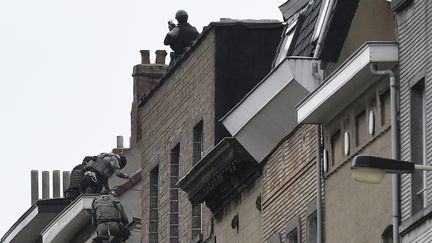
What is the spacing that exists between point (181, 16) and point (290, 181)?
13.3 m

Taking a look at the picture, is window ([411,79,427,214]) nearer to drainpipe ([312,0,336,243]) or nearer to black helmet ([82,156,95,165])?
drainpipe ([312,0,336,243])

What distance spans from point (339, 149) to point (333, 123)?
0.53m

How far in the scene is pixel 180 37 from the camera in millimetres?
66062

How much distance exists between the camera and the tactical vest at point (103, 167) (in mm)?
77625

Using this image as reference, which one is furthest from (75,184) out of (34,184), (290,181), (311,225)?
(311,225)

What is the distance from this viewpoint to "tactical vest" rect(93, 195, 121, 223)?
75375mm

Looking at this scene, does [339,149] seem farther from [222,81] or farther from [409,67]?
[222,81]

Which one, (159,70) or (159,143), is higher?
(159,70)

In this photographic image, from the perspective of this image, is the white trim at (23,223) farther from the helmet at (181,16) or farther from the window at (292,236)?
the window at (292,236)

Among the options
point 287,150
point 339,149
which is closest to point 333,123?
point 339,149

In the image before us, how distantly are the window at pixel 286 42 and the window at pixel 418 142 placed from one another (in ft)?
31.5

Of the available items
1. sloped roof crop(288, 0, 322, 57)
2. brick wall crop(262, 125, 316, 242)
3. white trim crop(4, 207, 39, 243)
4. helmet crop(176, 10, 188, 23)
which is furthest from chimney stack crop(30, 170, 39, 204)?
sloped roof crop(288, 0, 322, 57)

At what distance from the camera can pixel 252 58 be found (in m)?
61.2

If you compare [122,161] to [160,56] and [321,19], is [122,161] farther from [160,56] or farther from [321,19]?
[321,19]
